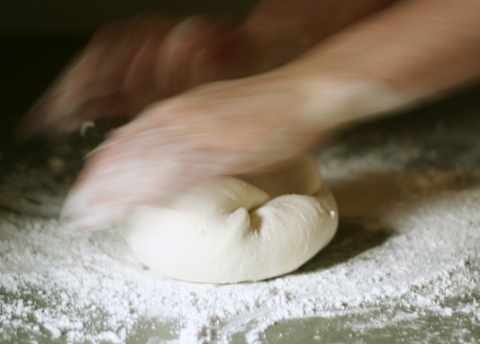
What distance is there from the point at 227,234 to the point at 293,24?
19.5 inches

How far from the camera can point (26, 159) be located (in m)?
1.63

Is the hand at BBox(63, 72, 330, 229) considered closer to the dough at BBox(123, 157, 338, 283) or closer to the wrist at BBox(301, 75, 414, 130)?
the wrist at BBox(301, 75, 414, 130)

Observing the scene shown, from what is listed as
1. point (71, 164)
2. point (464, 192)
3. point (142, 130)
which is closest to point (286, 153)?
point (142, 130)

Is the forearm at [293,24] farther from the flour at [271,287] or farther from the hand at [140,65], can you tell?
the flour at [271,287]

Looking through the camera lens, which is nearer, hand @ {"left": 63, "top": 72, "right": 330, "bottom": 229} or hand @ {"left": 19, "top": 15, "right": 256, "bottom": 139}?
hand @ {"left": 63, "top": 72, "right": 330, "bottom": 229}

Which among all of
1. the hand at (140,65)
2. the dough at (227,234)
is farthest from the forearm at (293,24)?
the dough at (227,234)

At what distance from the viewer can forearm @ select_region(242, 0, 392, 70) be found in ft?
3.77

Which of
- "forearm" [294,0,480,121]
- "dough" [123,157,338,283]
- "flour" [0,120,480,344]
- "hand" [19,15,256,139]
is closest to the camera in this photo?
"forearm" [294,0,480,121]

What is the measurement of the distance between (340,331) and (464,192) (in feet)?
2.48

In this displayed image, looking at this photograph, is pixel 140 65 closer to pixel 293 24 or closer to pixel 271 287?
pixel 293 24

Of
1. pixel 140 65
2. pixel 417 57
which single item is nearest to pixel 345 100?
pixel 417 57

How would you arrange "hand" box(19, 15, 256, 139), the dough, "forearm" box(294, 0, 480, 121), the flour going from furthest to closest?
"hand" box(19, 15, 256, 139)
the dough
the flour
"forearm" box(294, 0, 480, 121)

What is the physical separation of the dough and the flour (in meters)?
0.04

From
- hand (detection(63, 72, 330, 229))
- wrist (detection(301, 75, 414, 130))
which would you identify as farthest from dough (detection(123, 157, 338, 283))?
wrist (detection(301, 75, 414, 130))
